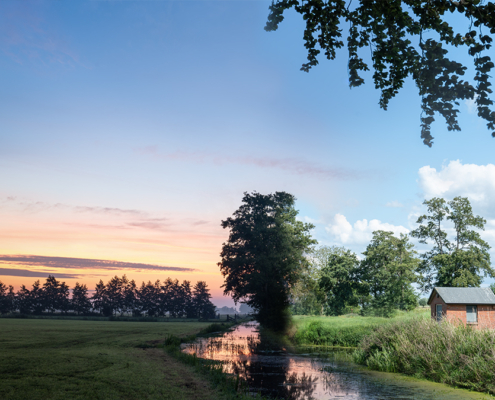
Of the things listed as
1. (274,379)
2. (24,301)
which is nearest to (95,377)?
(274,379)

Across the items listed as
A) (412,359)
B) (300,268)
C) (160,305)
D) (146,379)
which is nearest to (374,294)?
(300,268)

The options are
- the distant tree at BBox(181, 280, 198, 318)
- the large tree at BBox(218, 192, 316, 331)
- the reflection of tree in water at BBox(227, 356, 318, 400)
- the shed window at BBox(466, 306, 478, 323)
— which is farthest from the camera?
the distant tree at BBox(181, 280, 198, 318)

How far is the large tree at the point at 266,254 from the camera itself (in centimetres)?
4725

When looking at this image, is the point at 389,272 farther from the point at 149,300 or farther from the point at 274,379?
the point at 149,300

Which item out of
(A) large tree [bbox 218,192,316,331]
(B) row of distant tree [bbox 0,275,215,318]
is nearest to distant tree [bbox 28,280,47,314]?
(B) row of distant tree [bbox 0,275,215,318]

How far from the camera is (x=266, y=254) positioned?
164ft

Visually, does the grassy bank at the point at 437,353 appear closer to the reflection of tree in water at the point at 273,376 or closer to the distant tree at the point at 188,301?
the reflection of tree in water at the point at 273,376

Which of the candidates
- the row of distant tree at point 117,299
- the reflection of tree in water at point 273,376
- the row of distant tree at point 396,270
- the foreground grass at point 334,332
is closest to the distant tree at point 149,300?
the row of distant tree at point 117,299

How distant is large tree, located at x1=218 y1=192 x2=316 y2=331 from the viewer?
47.2 m

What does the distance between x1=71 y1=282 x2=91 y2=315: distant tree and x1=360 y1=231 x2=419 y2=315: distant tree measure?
88975 millimetres

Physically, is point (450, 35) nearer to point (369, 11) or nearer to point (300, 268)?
point (369, 11)

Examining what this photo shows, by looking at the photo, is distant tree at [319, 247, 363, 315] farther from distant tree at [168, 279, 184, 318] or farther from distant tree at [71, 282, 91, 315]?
distant tree at [71, 282, 91, 315]

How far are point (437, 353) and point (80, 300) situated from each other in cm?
11823

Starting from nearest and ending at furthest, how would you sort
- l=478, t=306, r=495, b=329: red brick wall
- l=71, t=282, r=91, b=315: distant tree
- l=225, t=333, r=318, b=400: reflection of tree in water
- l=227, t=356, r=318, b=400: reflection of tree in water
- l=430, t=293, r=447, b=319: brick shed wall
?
l=227, t=356, r=318, b=400: reflection of tree in water < l=225, t=333, r=318, b=400: reflection of tree in water < l=478, t=306, r=495, b=329: red brick wall < l=430, t=293, r=447, b=319: brick shed wall < l=71, t=282, r=91, b=315: distant tree
